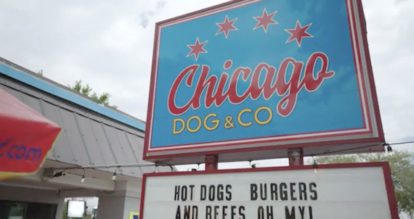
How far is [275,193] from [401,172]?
21.6 m

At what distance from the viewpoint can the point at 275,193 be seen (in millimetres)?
3381

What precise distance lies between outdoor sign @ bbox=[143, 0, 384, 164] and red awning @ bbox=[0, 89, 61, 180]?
74.2 inches

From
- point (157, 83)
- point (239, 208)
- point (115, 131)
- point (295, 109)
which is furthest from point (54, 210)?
point (295, 109)

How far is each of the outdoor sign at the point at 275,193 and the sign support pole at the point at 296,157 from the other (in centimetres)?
15

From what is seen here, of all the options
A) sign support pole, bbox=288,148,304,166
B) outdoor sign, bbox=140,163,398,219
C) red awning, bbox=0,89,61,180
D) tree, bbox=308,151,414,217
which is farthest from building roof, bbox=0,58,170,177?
tree, bbox=308,151,414,217

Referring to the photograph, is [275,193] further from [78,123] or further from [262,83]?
[78,123]

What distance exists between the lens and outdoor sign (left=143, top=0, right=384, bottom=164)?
3.40 metres

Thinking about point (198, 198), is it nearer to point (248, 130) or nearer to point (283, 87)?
point (248, 130)

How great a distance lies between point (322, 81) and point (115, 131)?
20.4 ft

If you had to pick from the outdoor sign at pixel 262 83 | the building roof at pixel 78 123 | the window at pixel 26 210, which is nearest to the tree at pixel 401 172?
the building roof at pixel 78 123

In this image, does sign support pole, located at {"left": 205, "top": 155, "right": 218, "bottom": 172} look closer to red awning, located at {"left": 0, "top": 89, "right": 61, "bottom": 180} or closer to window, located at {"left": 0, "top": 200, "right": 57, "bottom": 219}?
red awning, located at {"left": 0, "top": 89, "right": 61, "bottom": 180}

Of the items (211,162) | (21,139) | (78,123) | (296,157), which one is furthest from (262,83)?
(78,123)

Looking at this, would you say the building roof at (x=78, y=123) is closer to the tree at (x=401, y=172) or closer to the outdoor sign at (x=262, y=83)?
the outdoor sign at (x=262, y=83)

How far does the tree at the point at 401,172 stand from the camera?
2009 centimetres
